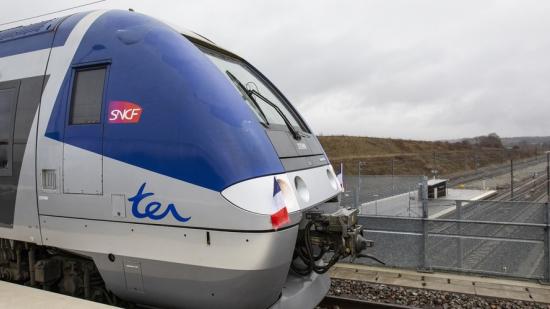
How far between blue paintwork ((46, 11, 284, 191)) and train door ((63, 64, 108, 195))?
0.03 m

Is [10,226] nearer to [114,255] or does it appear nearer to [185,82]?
[114,255]

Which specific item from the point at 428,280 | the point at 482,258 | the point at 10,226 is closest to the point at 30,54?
the point at 10,226

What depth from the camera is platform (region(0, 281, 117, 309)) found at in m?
3.66

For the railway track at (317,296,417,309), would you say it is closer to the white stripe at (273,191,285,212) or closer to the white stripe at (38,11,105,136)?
the white stripe at (273,191,285,212)

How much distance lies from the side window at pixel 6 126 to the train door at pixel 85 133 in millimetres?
875

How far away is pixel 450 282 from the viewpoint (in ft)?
22.2

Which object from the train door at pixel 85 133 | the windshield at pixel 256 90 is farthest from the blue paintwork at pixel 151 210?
the windshield at pixel 256 90

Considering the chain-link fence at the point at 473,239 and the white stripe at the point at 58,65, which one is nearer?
the white stripe at the point at 58,65

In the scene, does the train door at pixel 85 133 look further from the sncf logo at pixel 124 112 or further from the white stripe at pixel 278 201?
the white stripe at pixel 278 201

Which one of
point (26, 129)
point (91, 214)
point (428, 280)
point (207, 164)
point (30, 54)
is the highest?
point (30, 54)

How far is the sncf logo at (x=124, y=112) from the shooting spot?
3771 millimetres

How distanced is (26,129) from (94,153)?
1.04 m

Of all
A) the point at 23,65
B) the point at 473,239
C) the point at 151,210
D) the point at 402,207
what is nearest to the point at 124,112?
the point at 151,210

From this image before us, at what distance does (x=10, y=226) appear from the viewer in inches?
176
